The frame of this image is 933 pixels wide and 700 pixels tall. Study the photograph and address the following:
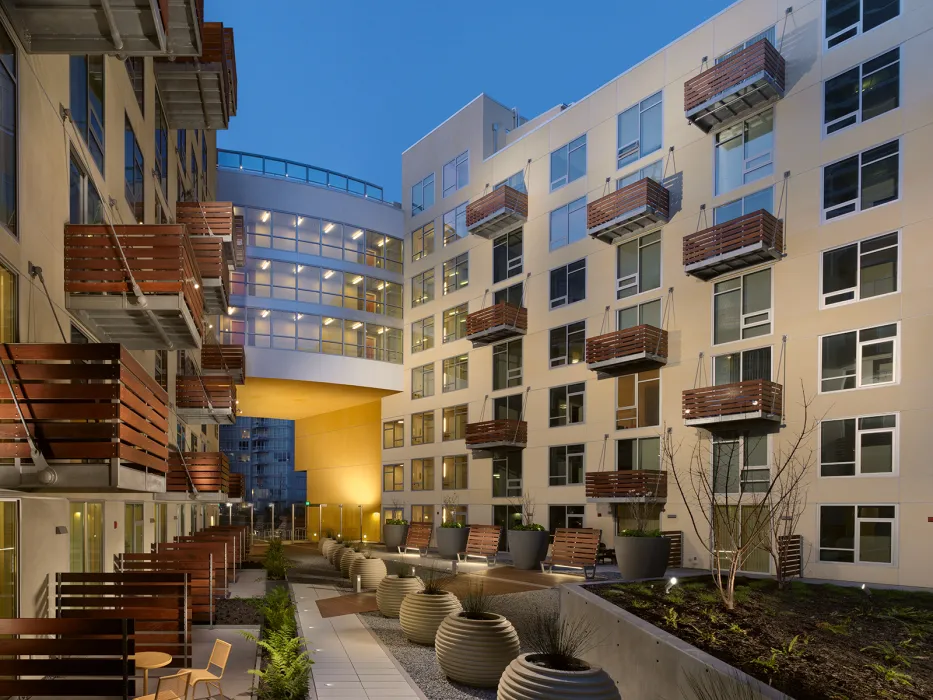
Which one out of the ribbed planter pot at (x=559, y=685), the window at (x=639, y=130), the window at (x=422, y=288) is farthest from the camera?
the window at (x=422, y=288)

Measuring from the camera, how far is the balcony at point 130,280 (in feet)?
37.4

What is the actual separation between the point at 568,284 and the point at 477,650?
83.9 feet

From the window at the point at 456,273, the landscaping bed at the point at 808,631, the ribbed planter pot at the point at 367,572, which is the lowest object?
the ribbed planter pot at the point at 367,572

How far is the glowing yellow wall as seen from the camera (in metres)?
51.2

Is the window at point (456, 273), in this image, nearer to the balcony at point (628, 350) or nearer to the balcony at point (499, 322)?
the balcony at point (499, 322)

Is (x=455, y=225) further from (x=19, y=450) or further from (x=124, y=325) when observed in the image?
(x=19, y=450)

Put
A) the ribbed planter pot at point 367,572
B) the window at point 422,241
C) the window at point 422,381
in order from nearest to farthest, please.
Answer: the ribbed planter pot at point 367,572, the window at point 422,381, the window at point 422,241

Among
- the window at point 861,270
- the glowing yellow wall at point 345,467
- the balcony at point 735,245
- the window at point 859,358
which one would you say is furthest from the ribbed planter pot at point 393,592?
the glowing yellow wall at point 345,467

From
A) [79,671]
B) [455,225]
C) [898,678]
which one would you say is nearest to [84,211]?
[79,671]

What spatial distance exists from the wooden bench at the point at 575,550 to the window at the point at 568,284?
12.3 metres

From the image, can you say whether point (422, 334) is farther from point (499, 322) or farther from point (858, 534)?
point (858, 534)

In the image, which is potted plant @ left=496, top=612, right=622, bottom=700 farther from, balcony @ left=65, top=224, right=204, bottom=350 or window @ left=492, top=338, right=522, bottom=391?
window @ left=492, top=338, right=522, bottom=391

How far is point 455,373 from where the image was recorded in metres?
43.0

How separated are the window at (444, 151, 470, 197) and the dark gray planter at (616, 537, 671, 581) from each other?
1054 inches
